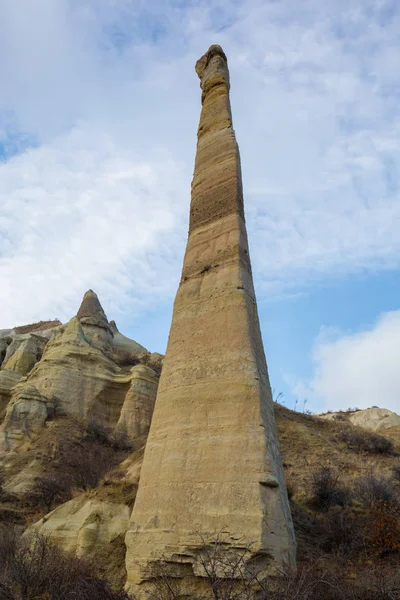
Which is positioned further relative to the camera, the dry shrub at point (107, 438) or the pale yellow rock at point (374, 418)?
the pale yellow rock at point (374, 418)

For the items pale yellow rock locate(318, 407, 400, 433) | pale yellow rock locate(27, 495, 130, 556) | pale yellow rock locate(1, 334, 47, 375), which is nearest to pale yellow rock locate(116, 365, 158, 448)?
pale yellow rock locate(1, 334, 47, 375)

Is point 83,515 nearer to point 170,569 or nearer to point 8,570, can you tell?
point 8,570

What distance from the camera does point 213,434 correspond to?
690 centimetres

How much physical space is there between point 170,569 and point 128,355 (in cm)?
2640

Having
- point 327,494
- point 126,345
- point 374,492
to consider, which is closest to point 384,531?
point 327,494

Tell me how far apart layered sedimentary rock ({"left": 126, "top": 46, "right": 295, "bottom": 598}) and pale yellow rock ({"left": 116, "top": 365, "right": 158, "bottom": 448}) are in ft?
43.2

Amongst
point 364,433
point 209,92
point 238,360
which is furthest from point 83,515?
point 364,433

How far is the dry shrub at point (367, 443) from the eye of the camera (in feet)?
53.2

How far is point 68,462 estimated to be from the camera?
1736 cm

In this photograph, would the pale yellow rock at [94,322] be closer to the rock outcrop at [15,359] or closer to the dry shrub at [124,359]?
the dry shrub at [124,359]

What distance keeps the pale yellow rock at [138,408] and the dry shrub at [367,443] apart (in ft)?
28.5

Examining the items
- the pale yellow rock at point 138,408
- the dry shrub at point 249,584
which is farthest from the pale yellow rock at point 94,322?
the dry shrub at point 249,584

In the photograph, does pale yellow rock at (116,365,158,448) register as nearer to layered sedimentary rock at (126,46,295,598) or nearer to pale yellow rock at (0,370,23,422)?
pale yellow rock at (0,370,23,422)

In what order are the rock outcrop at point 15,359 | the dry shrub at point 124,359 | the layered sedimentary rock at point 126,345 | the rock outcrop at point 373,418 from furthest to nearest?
the layered sedimentary rock at point 126,345, the rock outcrop at point 373,418, the dry shrub at point 124,359, the rock outcrop at point 15,359
